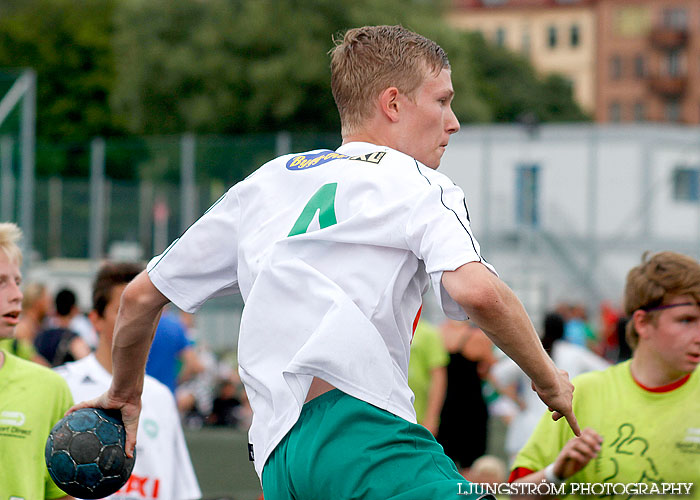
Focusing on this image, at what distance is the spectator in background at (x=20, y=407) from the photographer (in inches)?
155

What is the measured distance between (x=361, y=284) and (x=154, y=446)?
7.81ft

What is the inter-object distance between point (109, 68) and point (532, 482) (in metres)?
53.2

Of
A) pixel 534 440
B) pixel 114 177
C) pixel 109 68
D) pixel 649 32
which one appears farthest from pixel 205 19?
pixel 649 32

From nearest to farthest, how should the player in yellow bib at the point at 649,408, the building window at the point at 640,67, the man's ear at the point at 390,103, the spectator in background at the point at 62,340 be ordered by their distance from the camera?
the man's ear at the point at 390,103
the player in yellow bib at the point at 649,408
the spectator in background at the point at 62,340
the building window at the point at 640,67

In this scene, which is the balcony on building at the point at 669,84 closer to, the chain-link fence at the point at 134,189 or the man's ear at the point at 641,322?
the chain-link fence at the point at 134,189

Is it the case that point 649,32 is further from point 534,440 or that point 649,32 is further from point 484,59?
point 534,440

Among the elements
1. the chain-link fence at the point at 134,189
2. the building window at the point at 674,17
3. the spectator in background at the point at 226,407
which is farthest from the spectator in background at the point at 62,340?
the building window at the point at 674,17

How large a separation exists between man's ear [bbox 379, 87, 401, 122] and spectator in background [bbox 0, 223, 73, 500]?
181 centimetres

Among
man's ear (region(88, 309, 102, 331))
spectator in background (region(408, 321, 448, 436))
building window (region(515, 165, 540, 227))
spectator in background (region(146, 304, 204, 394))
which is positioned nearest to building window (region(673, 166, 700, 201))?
building window (region(515, 165, 540, 227))

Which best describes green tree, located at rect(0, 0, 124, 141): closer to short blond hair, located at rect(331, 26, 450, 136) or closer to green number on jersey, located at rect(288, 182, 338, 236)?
short blond hair, located at rect(331, 26, 450, 136)

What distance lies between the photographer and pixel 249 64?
42.8 meters

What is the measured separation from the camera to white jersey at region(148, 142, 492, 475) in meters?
2.68

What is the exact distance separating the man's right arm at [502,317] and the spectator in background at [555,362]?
5.74 meters

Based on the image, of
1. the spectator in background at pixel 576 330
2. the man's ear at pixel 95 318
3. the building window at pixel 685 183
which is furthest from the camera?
the building window at pixel 685 183
